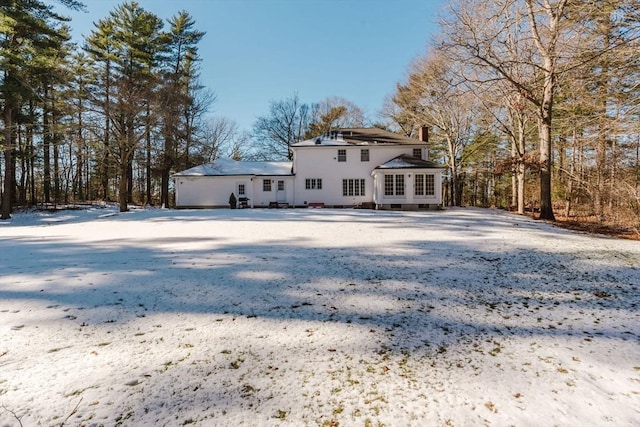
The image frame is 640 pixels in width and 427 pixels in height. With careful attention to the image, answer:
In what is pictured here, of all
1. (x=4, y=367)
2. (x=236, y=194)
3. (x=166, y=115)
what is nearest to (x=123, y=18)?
(x=166, y=115)

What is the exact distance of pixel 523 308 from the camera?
13.5 ft

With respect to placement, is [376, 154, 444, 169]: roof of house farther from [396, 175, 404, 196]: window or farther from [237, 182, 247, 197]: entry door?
[237, 182, 247, 197]: entry door

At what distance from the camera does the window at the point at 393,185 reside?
2188 cm

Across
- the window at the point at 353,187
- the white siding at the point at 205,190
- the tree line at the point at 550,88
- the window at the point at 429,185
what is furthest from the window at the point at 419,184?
the white siding at the point at 205,190

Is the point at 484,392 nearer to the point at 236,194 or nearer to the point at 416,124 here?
the point at 236,194

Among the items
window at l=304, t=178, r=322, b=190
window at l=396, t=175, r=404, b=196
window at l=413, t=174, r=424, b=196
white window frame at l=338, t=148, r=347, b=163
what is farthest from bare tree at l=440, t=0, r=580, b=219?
window at l=304, t=178, r=322, b=190

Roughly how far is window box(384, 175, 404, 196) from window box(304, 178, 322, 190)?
16.6 feet

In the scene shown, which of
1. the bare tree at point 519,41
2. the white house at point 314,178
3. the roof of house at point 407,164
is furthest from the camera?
the white house at point 314,178

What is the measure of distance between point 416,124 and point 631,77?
2031 cm

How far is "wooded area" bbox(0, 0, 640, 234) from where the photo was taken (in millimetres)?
10883

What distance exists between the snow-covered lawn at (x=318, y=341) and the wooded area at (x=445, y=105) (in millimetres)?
7726

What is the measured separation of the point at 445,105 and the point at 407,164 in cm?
807

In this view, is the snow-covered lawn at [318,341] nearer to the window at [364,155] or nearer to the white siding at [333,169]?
the white siding at [333,169]

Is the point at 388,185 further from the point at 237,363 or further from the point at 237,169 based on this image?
the point at 237,363
